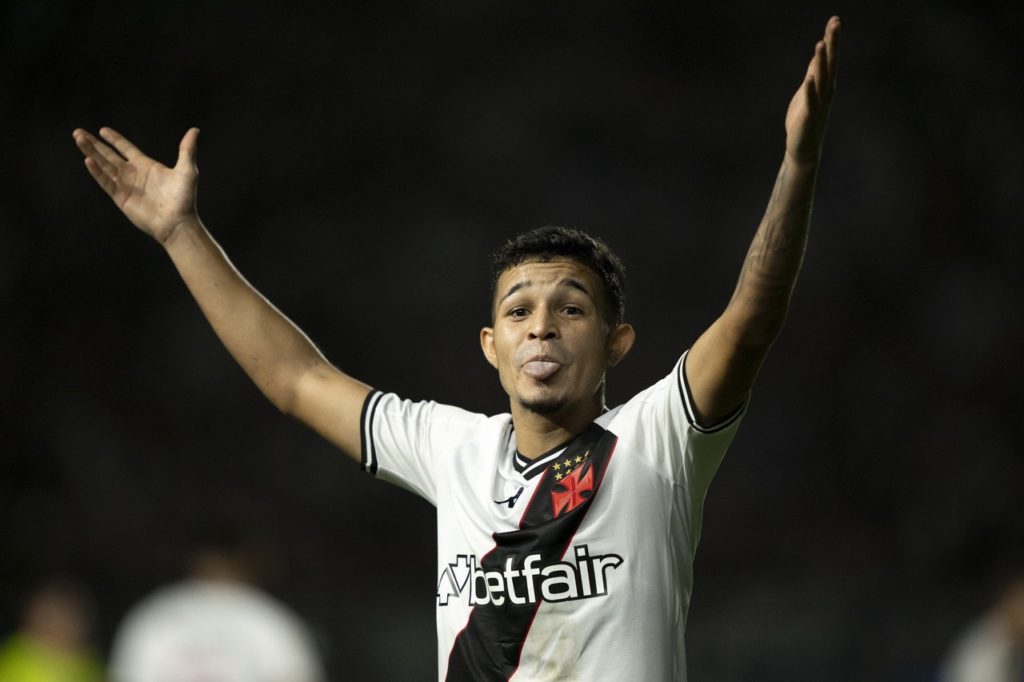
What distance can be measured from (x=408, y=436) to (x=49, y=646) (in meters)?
4.27

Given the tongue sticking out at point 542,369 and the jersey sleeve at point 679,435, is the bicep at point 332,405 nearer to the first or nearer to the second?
the tongue sticking out at point 542,369

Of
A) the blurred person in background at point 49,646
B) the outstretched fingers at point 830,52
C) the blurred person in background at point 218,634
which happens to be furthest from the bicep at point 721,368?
the blurred person in background at point 49,646

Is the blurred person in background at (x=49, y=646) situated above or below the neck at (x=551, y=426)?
above

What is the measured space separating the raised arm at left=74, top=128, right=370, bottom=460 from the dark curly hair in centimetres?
53

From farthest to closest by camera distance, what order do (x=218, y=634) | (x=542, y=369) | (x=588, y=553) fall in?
(x=218, y=634)
(x=542, y=369)
(x=588, y=553)

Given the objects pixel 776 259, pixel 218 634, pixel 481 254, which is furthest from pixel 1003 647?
pixel 481 254

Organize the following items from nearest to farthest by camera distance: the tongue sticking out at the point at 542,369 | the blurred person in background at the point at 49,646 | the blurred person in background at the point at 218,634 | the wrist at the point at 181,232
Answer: the tongue sticking out at the point at 542,369, the wrist at the point at 181,232, the blurred person in background at the point at 218,634, the blurred person in background at the point at 49,646

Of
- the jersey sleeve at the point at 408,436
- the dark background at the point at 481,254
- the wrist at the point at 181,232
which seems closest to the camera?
the jersey sleeve at the point at 408,436

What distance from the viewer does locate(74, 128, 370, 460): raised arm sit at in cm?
304

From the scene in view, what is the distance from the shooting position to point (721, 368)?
2.43m

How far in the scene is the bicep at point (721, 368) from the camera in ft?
7.88

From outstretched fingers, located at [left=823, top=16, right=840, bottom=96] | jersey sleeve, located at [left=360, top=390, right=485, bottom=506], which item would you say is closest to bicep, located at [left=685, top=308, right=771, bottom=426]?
outstretched fingers, located at [left=823, top=16, right=840, bottom=96]

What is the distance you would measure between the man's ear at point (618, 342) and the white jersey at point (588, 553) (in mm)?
154

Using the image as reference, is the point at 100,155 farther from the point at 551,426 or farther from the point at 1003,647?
the point at 1003,647
